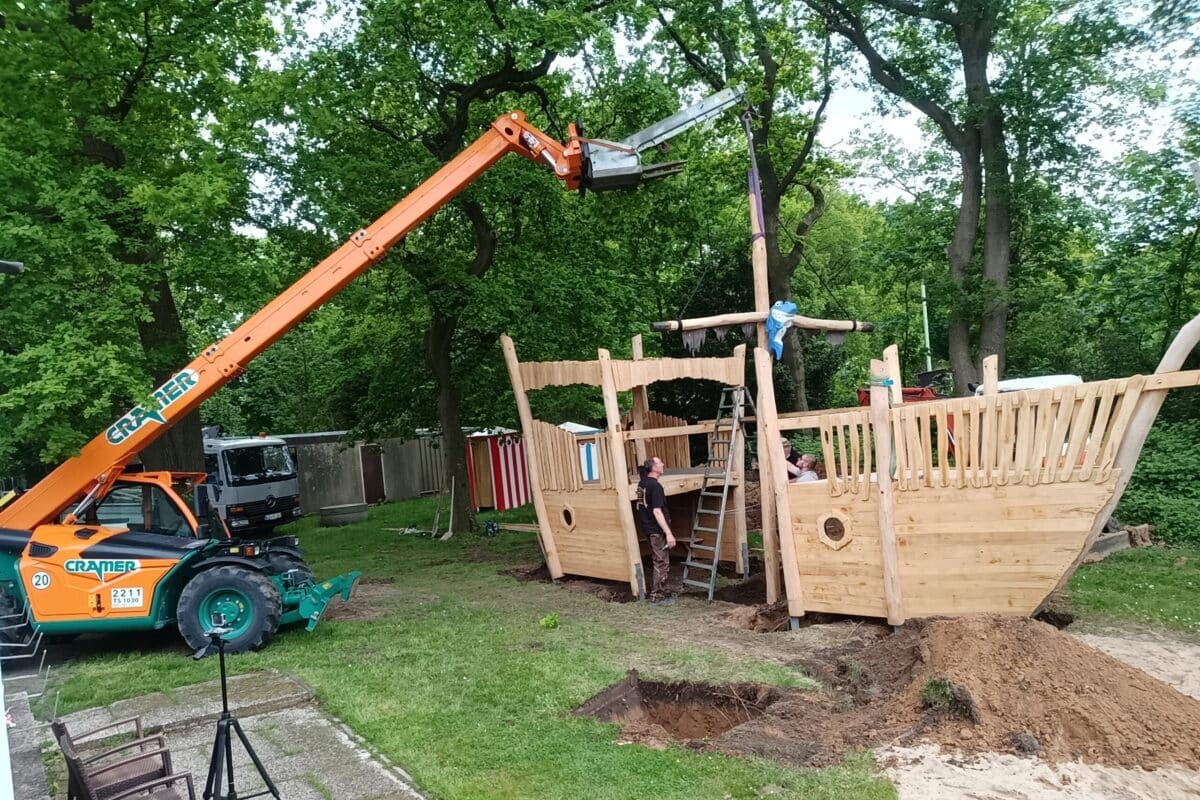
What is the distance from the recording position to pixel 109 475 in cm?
830

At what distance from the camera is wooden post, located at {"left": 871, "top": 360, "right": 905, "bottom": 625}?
7730mm

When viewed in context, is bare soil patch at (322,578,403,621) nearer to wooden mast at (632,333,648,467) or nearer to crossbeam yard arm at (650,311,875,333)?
wooden mast at (632,333,648,467)

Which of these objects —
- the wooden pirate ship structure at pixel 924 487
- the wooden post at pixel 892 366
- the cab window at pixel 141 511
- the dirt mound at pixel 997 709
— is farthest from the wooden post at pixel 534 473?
the dirt mound at pixel 997 709

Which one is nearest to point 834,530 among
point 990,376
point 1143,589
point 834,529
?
point 834,529

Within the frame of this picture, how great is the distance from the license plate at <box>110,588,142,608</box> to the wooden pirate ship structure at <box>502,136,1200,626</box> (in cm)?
532

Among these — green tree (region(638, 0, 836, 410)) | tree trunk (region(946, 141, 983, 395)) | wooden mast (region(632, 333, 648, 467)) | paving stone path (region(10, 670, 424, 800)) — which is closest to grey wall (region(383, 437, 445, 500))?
green tree (region(638, 0, 836, 410))

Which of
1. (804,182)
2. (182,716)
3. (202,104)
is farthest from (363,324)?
(182,716)

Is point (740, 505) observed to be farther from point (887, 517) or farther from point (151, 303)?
point (151, 303)

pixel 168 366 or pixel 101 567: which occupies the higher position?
pixel 168 366

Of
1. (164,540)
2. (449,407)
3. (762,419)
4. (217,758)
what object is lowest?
(217,758)

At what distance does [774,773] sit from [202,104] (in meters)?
10.1

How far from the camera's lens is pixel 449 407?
621 inches

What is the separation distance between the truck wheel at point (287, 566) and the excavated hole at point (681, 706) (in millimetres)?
4144

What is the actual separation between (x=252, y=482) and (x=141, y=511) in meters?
11.3
